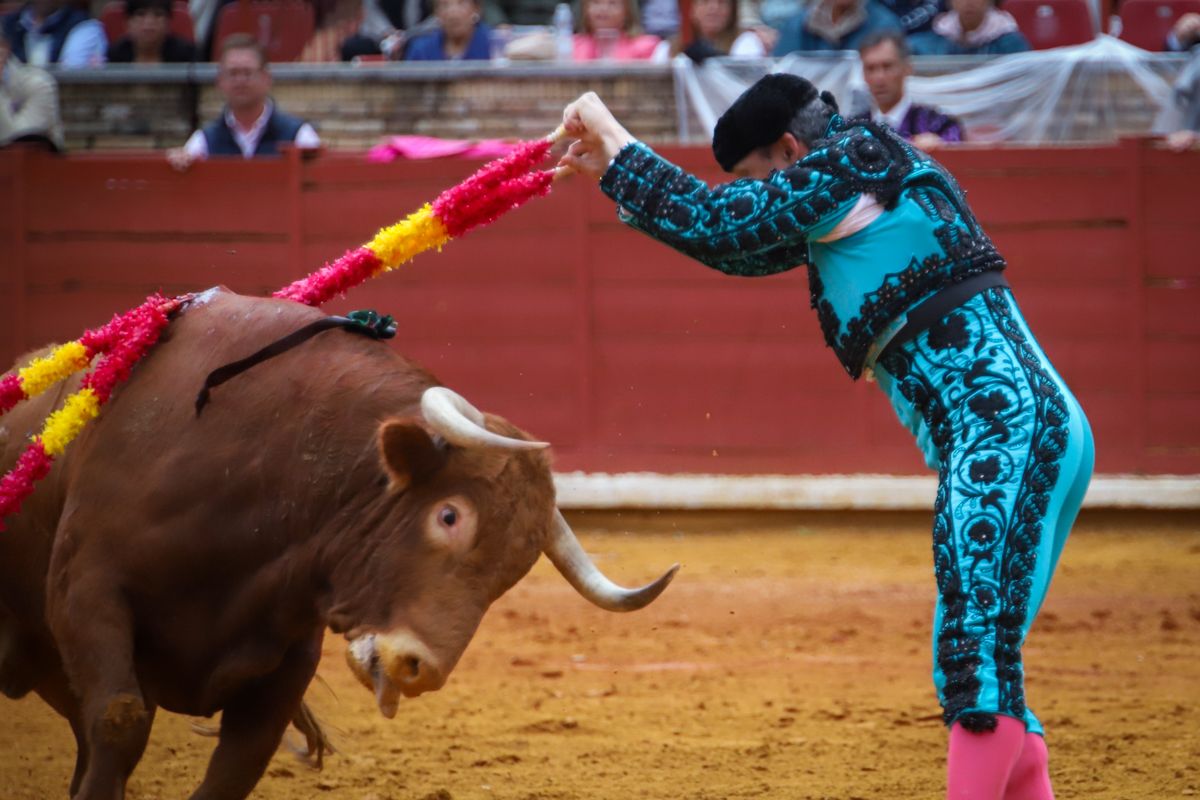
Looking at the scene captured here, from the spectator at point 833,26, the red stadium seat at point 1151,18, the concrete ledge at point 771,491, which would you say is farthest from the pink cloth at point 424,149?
the red stadium seat at point 1151,18

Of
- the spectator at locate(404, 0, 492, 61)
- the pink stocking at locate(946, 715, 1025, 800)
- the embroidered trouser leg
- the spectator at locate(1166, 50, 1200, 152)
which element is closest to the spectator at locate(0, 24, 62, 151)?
the spectator at locate(404, 0, 492, 61)

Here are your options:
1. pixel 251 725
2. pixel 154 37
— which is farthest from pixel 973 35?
pixel 251 725

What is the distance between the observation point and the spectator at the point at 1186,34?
737 cm

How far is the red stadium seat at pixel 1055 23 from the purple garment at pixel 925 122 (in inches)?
60.8

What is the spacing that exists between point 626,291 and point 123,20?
399 centimetres

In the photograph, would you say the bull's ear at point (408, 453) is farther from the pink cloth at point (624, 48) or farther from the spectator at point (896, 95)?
the pink cloth at point (624, 48)

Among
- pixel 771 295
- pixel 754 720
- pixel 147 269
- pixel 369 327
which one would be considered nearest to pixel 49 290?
pixel 147 269

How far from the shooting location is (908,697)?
182 inches

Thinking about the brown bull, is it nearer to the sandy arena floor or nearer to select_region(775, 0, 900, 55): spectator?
the sandy arena floor

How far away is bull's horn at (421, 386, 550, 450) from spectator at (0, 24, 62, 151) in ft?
18.6

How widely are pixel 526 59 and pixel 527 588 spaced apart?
2.98 meters

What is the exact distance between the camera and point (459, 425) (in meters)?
2.56

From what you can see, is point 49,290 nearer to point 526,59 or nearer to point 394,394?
point 526,59

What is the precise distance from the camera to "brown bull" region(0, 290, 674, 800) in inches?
103
